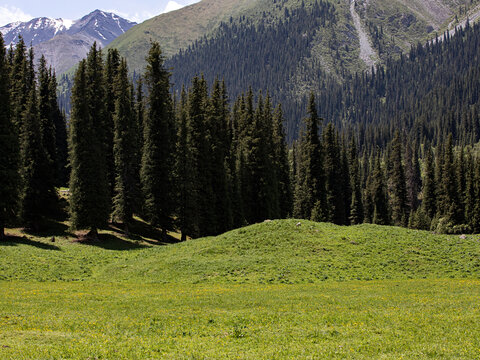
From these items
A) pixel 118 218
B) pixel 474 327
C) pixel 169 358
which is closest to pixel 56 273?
pixel 118 218

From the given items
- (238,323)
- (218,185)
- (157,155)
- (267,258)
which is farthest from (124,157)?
(238,323)

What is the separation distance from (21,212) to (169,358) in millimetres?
41429

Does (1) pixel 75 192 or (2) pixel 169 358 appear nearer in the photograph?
(2) pixel 169 358

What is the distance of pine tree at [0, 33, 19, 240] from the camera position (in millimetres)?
42312

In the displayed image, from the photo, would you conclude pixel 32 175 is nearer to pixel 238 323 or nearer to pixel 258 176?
pixel 258 176

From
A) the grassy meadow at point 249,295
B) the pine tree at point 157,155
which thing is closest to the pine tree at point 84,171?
the grassy meadow at point 249,295

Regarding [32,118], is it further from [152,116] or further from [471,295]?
[471,295]

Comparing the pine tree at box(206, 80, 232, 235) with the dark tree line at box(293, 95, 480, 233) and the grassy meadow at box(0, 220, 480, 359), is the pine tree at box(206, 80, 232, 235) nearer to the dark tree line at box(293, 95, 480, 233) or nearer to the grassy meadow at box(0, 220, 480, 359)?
the grassy meadow at box(0, 220, 480, 359)

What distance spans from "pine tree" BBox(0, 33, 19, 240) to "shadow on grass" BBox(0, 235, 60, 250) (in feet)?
3.36

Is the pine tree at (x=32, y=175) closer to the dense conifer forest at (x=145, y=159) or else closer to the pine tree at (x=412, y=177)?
the dense conifer forest at (x=145, y=159)

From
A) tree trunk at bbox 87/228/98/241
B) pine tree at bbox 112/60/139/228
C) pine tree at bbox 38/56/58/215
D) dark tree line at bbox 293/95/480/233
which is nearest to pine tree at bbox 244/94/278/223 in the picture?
dark tree line at bbox 293/95/480/233

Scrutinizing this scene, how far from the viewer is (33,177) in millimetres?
49125

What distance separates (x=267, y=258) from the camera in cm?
3853

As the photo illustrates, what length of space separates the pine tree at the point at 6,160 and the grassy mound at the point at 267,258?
10.7 feet
